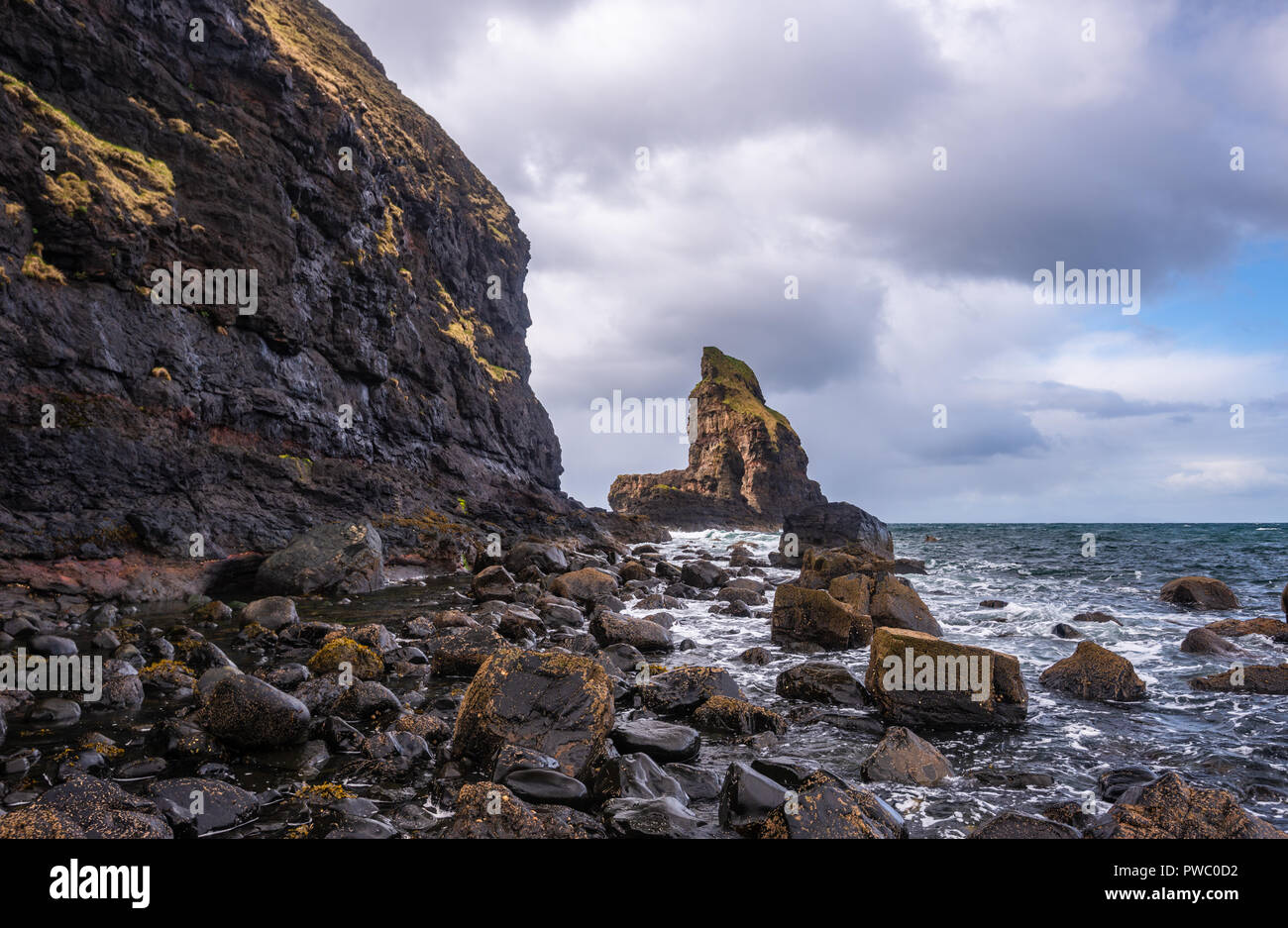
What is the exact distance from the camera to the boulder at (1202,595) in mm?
19453

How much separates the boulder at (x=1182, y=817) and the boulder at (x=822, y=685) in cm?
455

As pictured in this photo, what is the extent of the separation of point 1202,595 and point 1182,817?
784 inches

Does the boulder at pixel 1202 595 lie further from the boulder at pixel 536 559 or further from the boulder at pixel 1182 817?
the boulder at pixel 536 559

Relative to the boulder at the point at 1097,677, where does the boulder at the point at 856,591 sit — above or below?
above

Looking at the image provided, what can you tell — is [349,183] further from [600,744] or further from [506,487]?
[600,744]

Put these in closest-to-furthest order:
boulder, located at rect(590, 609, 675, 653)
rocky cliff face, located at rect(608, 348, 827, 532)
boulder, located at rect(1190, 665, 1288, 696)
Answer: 1. boulder, located at rect(1190, 665, 1288, 696)
2. boulder, located at rect(590, 609, 675, 653)
3. rocky cliff face, located at rect(608, 348, 827, 532)

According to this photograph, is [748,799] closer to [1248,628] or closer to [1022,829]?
[1022,829]

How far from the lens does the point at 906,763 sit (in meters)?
6.70

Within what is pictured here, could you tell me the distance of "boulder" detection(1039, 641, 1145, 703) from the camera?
9.78 meters

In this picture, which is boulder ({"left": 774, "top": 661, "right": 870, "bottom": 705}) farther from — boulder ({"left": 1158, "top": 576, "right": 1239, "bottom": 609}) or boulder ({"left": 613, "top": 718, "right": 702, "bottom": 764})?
boulder ({"left": 1158, "top": 576, "right": 1239, "bottom": 609})

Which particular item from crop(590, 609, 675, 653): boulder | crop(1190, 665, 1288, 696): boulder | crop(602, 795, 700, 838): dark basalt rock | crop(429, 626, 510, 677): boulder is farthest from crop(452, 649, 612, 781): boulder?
crop(1190, 665, 1288, 696): boulder

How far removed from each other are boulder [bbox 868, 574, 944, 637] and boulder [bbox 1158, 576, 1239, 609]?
1107 centimetres

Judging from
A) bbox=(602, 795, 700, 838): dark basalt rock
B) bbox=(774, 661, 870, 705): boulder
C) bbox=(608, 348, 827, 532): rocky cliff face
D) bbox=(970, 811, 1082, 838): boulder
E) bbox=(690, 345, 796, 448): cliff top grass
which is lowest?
bbox=(774, 661, 870, 705): boulder

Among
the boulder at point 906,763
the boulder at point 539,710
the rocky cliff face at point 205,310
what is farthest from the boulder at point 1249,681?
the rocky cliff face at point 205,310
